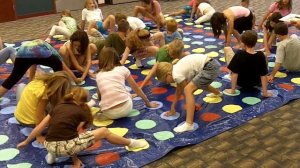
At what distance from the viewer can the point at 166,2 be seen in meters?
7.73

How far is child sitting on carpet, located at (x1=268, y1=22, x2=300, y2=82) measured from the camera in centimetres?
348

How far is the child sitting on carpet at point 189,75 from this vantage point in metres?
2.71

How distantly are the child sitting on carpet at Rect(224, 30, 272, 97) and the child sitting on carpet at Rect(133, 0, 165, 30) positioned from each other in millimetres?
2292

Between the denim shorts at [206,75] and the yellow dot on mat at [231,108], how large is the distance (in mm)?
332

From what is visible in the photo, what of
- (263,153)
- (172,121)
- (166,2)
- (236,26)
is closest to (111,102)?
(172,121)

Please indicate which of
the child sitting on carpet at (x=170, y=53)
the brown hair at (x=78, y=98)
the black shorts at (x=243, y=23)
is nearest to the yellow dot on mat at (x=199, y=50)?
the black shorts at (x=243, y=23)

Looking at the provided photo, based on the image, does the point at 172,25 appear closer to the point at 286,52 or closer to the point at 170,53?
the point at 170,53

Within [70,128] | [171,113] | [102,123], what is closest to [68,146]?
[70,128]

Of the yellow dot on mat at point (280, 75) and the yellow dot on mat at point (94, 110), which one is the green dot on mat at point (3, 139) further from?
the yellow dot on mat at point (280, 75)

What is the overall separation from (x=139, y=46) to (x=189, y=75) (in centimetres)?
100

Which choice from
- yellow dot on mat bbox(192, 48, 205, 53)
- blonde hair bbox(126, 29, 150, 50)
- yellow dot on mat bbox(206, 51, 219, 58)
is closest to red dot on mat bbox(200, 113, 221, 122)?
blonde hair bbox(126, 29, 150, 50)

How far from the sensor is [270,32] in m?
4.26

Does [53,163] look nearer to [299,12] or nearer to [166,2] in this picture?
[299,12]

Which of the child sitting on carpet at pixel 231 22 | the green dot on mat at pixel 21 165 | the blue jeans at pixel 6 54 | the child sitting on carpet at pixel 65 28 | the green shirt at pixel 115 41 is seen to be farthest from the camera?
the child sitting on carpet at pixel 65 28
